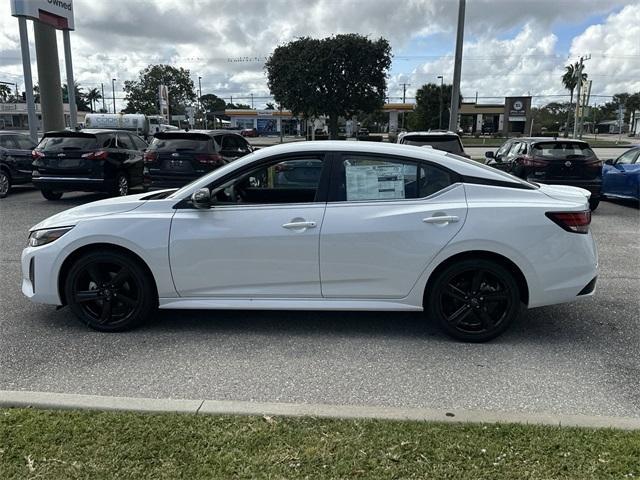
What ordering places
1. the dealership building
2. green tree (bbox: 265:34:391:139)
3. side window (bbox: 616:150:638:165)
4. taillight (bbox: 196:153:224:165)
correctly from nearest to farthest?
1. taillight (bbox: 196:153:224:165)
2. side window (bbox: 616:150:638:165)
3. green tree (bbox: 265:34:391:139)
4. the dealership building

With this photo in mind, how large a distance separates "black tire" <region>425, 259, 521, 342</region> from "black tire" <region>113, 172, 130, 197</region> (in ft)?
30.7

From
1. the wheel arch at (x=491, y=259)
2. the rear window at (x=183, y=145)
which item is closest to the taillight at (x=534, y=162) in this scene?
the rear window at (x=183, y=145)

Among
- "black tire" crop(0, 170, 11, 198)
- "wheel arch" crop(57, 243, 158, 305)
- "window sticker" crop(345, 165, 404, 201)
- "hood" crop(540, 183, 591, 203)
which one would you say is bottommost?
"black tire" crop(0, 170, 11, 198)

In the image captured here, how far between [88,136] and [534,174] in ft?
31.5

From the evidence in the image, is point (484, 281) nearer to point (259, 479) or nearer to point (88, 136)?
point (259, 479)

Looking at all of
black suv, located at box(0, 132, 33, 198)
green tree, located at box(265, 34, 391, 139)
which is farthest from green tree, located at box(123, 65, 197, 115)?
black suv, located at box(0, 132, 33, 198)

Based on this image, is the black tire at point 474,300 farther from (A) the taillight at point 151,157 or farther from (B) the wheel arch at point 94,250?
(A) the taillight at point 151,157

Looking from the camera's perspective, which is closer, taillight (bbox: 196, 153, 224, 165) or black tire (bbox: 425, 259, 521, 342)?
black tire (bbox: 425, 259, 521, 342)

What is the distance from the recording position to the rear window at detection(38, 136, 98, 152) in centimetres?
1155

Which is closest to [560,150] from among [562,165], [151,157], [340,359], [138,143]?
[562,165]

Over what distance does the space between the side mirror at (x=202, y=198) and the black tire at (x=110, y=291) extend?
722 millimetres

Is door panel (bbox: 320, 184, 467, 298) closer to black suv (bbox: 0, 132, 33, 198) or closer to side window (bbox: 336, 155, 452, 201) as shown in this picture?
side window (bbox: 336, 155, 452, 201)

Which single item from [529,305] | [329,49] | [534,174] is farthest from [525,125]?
[529,305]

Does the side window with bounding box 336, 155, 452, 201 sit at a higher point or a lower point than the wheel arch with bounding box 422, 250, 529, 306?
higher
